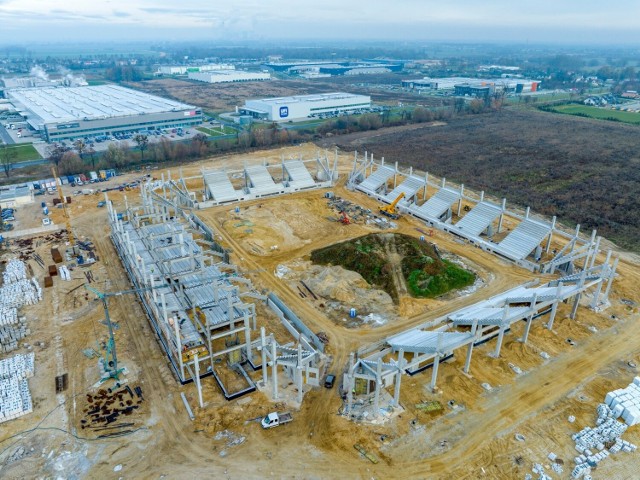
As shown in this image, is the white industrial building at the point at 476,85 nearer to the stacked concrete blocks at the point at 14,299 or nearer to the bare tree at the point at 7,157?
the bare tree at the point at 7,157

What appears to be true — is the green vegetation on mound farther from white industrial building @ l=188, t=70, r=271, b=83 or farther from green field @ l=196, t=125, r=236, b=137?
white industrial building @ l=188, t=70, r=271, b=83

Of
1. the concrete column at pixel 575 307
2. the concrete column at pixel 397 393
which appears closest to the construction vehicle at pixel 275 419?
the concrete column at pixel 397 393

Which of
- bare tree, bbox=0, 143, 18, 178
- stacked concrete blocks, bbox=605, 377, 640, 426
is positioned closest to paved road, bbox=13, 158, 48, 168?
bare tree, bbox=0, 143, 18, 178

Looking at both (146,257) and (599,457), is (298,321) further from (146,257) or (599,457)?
(599,457)

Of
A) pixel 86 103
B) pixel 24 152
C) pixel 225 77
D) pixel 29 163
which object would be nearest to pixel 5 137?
pixel 24 152

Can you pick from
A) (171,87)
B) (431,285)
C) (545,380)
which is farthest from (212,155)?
(171,87)

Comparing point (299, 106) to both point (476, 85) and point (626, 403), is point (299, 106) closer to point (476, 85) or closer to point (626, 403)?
point (476, 85)
